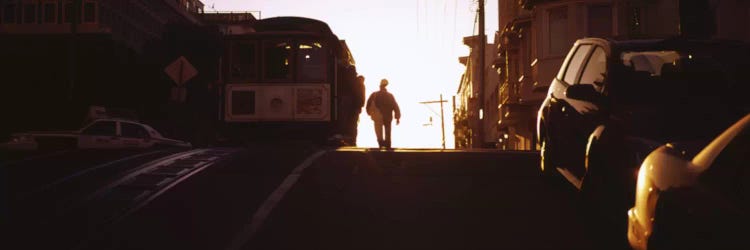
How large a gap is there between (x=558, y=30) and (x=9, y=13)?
170 feet

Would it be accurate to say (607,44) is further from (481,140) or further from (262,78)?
(481,140)

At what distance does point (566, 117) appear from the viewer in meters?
8.59

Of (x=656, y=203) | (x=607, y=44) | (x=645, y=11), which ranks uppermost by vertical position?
(x=645, y=11)

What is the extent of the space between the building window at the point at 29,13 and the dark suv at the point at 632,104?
223ft

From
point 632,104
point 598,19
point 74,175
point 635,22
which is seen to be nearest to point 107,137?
point 598,19

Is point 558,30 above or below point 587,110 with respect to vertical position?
above

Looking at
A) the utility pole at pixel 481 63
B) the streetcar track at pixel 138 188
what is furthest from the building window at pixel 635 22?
the streetcar track at pixel 138 188

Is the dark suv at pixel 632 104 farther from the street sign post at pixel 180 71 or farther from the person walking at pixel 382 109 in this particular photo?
the street sign post at pixel 180 71

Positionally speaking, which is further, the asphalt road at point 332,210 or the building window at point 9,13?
the building window at point 9,13

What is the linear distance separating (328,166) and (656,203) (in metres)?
7.24

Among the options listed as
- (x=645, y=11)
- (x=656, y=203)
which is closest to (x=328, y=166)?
(x=656, y=203)

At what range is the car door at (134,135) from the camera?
106ft

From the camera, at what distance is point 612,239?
7.17 meters

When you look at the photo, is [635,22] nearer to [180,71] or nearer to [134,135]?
[134,135]
